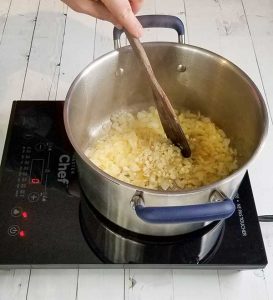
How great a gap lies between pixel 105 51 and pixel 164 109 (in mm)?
298

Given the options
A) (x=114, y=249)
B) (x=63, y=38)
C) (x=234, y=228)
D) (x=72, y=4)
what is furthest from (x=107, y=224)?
(x=63, y=38)

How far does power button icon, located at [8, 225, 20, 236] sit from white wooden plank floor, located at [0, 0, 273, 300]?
0.16 ft

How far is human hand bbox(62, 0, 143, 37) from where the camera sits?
1.65 feet

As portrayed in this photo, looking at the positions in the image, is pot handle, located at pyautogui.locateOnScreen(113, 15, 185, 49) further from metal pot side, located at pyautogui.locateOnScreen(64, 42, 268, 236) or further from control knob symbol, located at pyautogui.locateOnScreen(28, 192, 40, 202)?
control knob symbol, located at pyautogui.locateOnScreen(28, 192, 40, 202)

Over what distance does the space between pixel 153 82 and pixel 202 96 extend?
0.51 feet

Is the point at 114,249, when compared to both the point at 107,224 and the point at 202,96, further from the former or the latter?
the point at 202,96

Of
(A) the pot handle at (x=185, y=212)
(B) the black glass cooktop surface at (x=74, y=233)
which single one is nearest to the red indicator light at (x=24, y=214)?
(B) the black glass cooktop surface at (x=74, y=233)

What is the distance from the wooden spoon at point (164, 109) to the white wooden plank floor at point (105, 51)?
0.44 feet

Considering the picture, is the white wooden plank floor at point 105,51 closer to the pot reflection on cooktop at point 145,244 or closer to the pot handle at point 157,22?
the pot reflection on cooktop at point 145,244

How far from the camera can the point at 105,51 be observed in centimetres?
84

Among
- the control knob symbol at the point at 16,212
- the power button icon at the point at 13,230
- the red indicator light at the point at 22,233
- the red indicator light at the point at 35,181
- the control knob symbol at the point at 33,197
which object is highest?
the red indicator light at the point at 35,181

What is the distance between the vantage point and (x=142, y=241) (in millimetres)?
565

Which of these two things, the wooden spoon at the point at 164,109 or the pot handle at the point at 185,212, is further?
the wooden spoon at the point at 164,109

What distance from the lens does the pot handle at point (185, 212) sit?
44 centimetres
